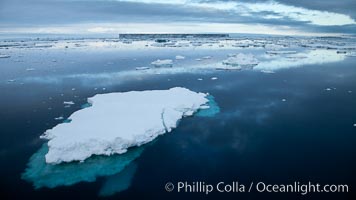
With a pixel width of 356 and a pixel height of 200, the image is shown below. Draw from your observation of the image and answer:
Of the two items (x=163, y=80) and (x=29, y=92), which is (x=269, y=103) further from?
(x=29, y=92)

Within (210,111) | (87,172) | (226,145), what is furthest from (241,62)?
(87,172)

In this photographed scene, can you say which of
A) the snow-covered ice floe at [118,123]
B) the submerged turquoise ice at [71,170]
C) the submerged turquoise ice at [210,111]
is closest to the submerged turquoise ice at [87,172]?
the submerged turquoise ice at [71,170]

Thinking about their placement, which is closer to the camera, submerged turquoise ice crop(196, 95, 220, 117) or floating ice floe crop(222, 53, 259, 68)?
submerged turquoise ice crop(196, 95, 220, 117)

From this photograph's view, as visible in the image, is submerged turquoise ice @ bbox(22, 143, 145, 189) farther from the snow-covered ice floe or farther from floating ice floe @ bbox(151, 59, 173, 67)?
floating ice floe @ bbox(151, 59, 173, 67)

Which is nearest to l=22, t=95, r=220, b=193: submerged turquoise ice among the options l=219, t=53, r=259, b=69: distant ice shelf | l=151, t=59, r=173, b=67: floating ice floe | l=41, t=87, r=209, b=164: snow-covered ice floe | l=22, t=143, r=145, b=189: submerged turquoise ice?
l=22, t=143, r=145, b=189: submerged turquoise ice

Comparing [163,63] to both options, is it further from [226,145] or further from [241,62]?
[226,145]

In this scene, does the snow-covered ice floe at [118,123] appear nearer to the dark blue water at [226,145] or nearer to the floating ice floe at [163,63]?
the dark blue water at [226,145]

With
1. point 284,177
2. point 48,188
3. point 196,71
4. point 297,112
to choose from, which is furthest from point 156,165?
point 196,71
